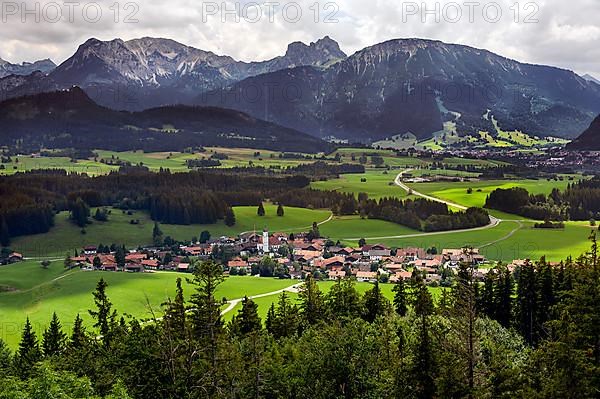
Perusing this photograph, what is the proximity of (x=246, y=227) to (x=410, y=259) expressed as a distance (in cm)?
4591

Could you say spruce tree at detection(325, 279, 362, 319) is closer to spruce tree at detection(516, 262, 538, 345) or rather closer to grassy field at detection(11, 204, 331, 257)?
spruce tree at detection(516, 262, 538, 345)

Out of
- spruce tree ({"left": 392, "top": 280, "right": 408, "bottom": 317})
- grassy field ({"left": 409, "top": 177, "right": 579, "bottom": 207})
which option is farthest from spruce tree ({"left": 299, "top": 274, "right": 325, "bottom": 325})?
grassy field ({"left": 409, "top": 177, "right": 579, "bottom": 207})

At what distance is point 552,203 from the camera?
456ft

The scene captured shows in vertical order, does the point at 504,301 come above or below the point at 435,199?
below

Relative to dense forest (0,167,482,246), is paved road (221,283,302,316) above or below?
below

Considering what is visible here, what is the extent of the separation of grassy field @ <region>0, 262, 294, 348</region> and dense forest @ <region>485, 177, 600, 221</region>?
71.3 m

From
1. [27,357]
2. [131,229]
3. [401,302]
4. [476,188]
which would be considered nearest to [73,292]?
[27,357]

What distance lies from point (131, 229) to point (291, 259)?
1732 inches

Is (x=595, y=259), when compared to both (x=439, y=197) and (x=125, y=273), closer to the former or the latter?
(x=125, y=273)

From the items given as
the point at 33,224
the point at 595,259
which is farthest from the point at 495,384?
the point at 33,224

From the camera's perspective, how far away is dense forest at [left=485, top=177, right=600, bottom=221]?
436 feet

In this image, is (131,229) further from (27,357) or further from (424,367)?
(424,367)

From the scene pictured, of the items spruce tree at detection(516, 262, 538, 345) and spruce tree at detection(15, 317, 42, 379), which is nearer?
spruce tree at detection(15, 317, 42, 379)

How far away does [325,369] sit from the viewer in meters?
35.4
